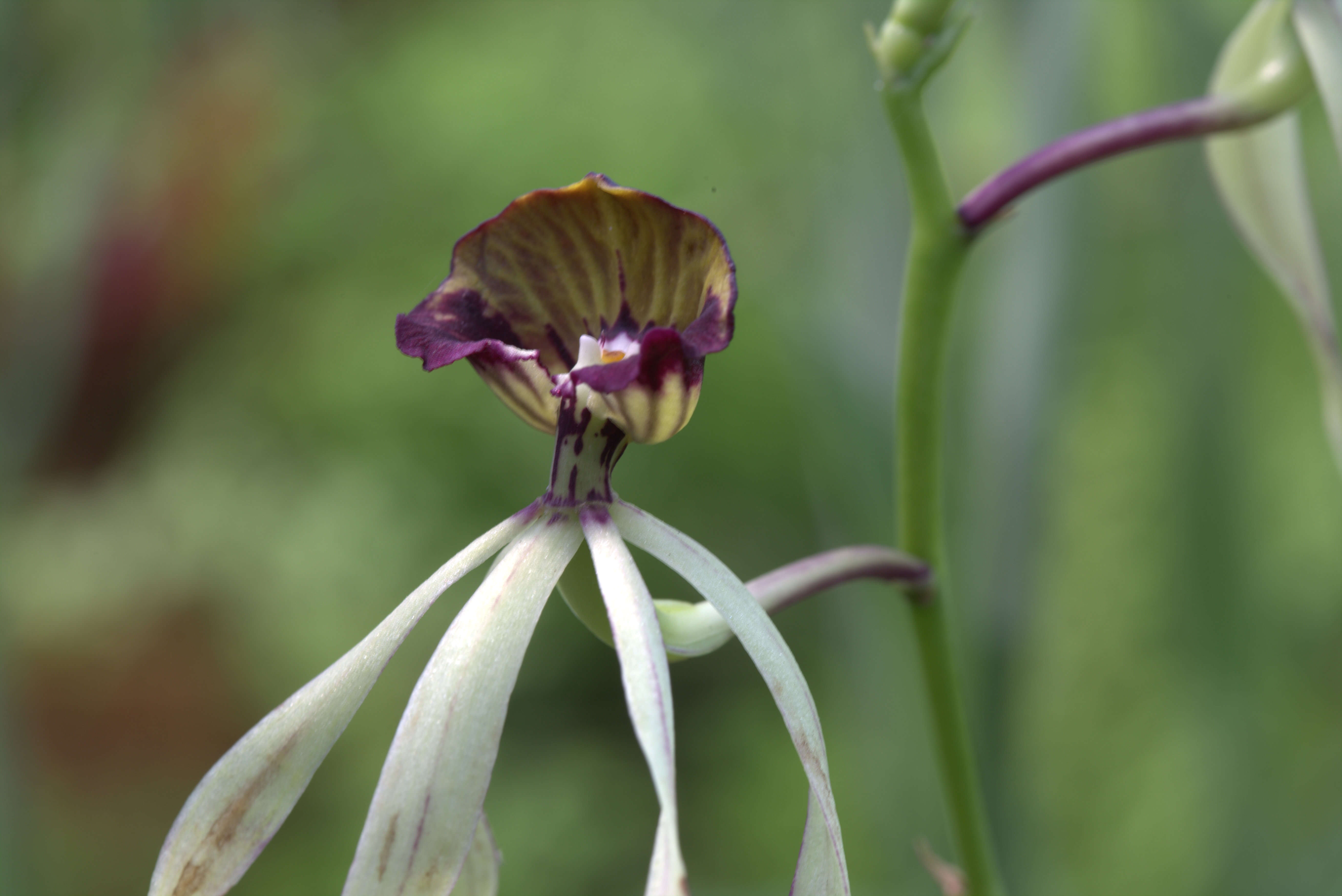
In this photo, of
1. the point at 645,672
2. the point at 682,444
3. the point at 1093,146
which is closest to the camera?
the point at 645,672

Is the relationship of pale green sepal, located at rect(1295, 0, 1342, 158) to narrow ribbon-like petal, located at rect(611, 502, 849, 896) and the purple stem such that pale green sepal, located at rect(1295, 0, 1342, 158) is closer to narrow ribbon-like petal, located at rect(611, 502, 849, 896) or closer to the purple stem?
the purple stem

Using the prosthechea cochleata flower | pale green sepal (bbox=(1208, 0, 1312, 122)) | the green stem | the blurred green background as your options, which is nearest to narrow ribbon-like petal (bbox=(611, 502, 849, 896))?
the prosthechea cochleata flower

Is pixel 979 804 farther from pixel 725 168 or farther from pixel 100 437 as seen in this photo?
pixel 100 437

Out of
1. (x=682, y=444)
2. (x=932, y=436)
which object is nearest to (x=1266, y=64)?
(x=932, y=436)

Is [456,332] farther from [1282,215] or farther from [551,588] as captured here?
[1282,215]

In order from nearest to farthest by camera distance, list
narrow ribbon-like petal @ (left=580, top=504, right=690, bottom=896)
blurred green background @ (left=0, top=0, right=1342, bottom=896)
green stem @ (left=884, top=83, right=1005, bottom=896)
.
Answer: narrow ribbon-like petal @ (left=580, top=504, right=690, bottom=896)
green stem @ (left=884, top=83, right=1005, bottom=896)
blurred green background @ (left=0, top=0, right=1342, bottom=896)

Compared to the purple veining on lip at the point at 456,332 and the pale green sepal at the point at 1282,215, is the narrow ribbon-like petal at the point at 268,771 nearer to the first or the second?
the purple veining on lip at the point at 456,332
